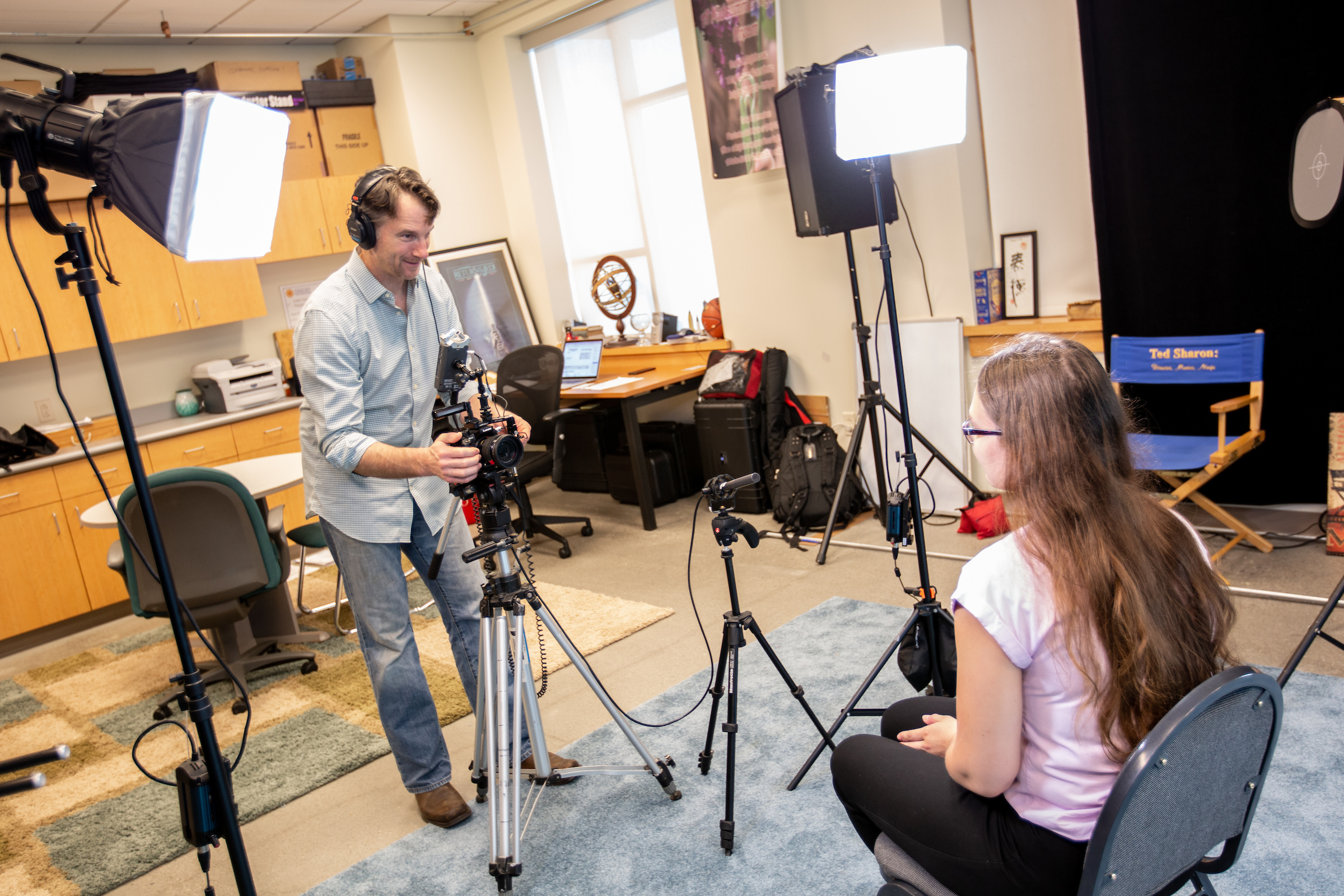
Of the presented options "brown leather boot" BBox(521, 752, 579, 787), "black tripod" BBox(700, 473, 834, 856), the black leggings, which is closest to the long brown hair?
the black leggings

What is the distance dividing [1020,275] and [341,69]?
14.8 feet

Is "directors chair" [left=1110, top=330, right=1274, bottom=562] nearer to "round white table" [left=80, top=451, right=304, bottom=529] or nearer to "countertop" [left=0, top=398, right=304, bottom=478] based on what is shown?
"round white table" [left=80, top=451, right=304, bottom=529]

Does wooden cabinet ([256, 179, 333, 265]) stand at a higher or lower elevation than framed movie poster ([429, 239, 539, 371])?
higher

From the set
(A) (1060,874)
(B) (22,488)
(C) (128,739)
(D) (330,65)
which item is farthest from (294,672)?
(D) (330,65)

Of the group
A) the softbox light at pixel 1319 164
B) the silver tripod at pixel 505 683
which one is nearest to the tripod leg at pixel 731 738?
the silver tripod at pixel 505 683

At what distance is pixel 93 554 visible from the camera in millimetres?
4770

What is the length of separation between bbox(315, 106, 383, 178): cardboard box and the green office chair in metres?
3.30

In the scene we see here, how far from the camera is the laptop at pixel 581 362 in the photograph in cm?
522

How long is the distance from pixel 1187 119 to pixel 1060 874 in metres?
3.14

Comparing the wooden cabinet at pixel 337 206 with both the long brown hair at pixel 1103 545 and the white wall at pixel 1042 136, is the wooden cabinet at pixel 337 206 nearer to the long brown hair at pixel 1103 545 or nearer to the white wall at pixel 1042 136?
the white wall at pixel 1042 136

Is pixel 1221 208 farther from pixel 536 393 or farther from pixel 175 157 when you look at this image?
pixel 175 157

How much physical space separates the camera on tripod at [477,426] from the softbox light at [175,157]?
2.05ft

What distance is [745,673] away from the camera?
118 inches

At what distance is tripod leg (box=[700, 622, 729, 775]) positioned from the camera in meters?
2.13
